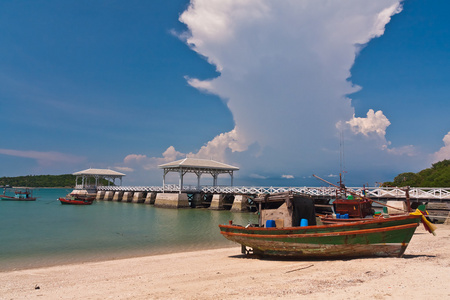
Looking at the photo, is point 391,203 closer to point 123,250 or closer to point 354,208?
point 354,208

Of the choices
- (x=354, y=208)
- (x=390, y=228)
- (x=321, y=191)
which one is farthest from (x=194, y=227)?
(x=390, y=228)

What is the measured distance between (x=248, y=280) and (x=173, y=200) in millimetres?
40778

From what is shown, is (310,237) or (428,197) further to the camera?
(428,197)

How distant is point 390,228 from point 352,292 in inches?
158

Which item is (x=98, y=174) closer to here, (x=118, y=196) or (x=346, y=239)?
(x=118, y=196)

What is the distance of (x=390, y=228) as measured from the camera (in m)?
9.48

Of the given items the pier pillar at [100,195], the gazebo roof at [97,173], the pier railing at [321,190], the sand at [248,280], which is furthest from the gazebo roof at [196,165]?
the sand at [248,280]

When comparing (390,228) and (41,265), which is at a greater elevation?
(390,228)

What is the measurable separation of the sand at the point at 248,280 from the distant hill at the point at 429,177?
148 ft

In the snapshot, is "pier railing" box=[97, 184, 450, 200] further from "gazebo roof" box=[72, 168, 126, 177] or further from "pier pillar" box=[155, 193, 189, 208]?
"gazebo roof" box=[72, 168, 126, 177]

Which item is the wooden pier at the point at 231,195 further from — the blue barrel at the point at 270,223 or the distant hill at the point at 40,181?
the distant hill at the point at 40,181

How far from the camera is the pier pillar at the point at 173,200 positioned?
4750 cm

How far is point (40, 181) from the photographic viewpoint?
190m

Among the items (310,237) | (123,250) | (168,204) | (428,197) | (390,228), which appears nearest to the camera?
(390,228)
